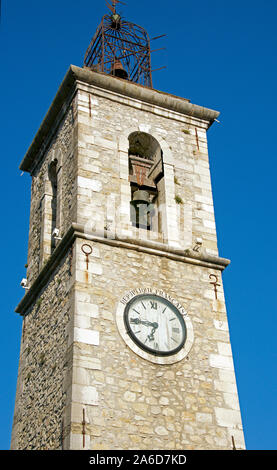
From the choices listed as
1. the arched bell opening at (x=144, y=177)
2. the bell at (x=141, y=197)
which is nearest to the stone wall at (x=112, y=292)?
the arched bell opening at (x=144, y=177)

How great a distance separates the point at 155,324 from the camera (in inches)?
444

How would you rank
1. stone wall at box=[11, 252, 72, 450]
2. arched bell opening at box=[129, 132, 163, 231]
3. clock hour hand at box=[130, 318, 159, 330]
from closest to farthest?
stone wall at box=[11, 252, 72, 450] → clock hour hand at box=[130, 318, 159, 330] → arched bell opening at box=[129, 132, 163, 231]

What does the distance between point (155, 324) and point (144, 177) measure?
11.5 ft

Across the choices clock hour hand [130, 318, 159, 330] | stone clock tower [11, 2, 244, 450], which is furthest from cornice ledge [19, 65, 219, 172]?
clock hour hand [130, 318, 159, 330]

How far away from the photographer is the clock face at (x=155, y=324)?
11.0 meters

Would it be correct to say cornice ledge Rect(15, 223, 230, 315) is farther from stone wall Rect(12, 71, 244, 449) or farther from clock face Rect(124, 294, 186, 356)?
clock face Rect(124, 294, 186, 356)

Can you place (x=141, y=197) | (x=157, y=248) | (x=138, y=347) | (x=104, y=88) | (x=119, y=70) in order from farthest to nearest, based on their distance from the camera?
(x=119, y=70), (x=104, y=88), (x=141, y=197), (x=157, y=248), (x=138, y=347)

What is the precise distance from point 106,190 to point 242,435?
4.63m

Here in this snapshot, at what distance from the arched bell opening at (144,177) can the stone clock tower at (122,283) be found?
25 mm

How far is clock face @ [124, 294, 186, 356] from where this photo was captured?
11.0 metres

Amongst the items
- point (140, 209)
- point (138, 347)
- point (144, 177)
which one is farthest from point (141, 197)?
point (138, 347)

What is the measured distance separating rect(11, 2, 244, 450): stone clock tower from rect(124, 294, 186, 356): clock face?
0.8 inches

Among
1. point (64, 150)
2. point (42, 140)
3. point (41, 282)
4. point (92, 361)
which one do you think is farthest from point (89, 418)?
point (42, 140)

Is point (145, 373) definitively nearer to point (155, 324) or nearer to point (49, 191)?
point (155, 324)
